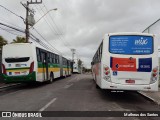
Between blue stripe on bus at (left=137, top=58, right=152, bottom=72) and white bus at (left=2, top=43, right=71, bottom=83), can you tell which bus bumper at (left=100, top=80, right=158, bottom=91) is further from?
white bus at (left=2, top=43, right=71, bottom=83)

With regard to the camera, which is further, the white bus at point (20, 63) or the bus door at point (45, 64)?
the bus door at point (45, 64)

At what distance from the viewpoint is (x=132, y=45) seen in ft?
33.5

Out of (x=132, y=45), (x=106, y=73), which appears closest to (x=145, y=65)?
(x=132, y=45)

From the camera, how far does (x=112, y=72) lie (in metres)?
10.2

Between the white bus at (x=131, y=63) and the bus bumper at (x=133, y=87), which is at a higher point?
the white bus at (x=131, y=63)

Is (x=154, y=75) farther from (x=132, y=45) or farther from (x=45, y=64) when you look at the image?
(x=45, y=64)

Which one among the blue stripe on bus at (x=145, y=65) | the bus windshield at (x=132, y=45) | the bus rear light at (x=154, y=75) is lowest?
the bus rear light at (x=154, y=75)

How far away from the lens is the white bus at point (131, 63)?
10.0 meters

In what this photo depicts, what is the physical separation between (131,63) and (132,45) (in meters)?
0.84

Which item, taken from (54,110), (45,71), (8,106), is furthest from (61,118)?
(45,71)

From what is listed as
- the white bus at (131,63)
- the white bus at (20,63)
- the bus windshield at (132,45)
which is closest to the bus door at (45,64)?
the white bus at (20,63)

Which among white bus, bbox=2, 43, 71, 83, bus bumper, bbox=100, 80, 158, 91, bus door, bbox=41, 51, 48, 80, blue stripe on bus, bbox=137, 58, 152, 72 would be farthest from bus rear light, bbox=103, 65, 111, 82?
bus door, bbox=41, 51, 48, 80

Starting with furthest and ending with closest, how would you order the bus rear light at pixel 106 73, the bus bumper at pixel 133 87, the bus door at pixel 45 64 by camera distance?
the bus door at pixel 45 64 < the bus rear light at pixel 106 73 < the bus bumper at pixel 133 87

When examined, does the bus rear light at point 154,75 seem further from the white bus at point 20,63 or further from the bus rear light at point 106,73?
the white bus at point 20,63
